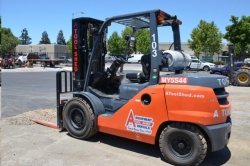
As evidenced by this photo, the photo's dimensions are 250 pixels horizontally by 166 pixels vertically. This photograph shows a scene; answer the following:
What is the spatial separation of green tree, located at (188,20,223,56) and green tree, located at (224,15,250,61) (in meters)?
5.78

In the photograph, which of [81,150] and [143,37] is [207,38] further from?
[81,150]

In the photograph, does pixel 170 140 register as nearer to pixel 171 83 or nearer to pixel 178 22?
pixel 171 83

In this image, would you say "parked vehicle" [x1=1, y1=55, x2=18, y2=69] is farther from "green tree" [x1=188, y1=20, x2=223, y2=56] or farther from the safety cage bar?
the safety cage bar

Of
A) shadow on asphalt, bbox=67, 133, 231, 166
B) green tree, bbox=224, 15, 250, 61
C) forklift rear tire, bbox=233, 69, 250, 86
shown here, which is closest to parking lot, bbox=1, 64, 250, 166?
shadow on asphalt, bbox=67, 133, 231, 166

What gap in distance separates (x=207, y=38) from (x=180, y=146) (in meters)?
43.5

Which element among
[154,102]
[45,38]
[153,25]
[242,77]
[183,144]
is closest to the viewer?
[183,144]

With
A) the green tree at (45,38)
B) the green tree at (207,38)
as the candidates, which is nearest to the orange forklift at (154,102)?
the green tree at (207,38)

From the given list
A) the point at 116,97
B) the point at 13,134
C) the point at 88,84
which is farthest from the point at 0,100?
the point at 116,97

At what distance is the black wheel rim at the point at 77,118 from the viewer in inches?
233

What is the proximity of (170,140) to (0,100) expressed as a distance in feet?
27.4

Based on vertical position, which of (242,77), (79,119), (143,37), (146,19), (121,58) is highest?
(143,37)

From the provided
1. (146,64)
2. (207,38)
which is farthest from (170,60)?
(207,38)

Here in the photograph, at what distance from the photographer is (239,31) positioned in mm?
38250

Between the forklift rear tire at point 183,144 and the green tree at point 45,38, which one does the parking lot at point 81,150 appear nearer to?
the forklift rear tire at point 183,144
